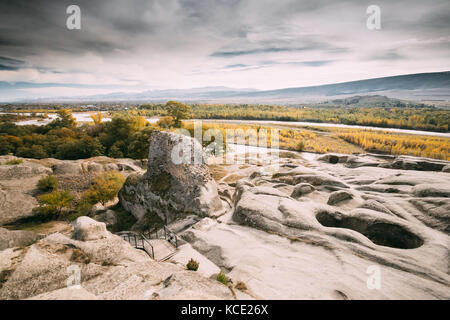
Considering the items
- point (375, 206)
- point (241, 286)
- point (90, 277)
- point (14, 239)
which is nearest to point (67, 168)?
point (14, 239)

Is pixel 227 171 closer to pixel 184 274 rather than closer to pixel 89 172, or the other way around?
pixel 89 172

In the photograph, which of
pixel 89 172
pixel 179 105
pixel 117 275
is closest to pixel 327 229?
pixel 117 275

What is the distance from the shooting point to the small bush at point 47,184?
2694cm

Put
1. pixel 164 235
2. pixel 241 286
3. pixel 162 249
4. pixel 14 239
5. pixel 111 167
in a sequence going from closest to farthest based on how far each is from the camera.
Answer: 1. pixel 241 286
2. pixel 162 249
3. pixel 14 239
4. pixel 164 235
5. pixel 111 167

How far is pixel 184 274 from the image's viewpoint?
28.2ft

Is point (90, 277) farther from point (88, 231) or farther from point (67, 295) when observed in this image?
point (88, 231)

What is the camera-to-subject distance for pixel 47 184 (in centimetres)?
2700

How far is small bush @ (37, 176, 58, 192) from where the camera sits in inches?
1061

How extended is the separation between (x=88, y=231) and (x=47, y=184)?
21.7m

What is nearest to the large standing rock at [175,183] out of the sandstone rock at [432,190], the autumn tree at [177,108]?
the sandstone rock at [432,190]

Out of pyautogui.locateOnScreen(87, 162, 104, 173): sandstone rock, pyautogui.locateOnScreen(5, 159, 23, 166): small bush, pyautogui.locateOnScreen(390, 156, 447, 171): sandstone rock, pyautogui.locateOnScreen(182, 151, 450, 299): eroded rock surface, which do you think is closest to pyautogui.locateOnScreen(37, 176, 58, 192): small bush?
pyautogui.locateOnScreen(87, 162, 104, 173): sandstone rock

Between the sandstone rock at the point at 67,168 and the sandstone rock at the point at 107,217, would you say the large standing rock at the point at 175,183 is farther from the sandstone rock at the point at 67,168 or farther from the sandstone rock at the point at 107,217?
the sandstone rock at the point at 67,168

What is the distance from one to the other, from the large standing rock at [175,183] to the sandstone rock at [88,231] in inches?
304
